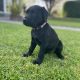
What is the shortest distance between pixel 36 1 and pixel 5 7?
329 cm

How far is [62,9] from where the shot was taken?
29.5 meters

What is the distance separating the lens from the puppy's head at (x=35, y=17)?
6.16 m

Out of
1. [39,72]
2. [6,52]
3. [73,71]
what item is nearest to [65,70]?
[73,71]

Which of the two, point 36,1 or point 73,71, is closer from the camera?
point 73,71

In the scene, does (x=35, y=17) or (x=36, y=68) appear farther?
(x=35, y=17)

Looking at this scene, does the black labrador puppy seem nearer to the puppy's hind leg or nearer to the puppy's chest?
the puppy's chest

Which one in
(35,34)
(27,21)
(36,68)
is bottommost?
(36,68)

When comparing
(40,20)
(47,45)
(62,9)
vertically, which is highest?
(40,20)

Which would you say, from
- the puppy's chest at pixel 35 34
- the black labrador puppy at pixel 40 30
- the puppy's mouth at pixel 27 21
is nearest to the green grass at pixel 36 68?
the black labrador puppy at pixel 40 30

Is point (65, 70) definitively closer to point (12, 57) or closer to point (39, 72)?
point (39, 72)

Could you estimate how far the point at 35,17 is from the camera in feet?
20.4

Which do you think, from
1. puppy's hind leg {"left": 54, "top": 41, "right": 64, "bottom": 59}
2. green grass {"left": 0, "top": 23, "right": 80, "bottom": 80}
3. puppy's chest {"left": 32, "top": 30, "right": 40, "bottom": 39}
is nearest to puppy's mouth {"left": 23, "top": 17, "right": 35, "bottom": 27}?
puppy's chest {"left": 32, "top": 30, "right": 40, "bottom": 39}

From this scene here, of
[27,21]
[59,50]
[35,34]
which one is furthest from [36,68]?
[59,50]

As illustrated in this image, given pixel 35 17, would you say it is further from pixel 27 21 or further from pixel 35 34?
pixel 35 34
